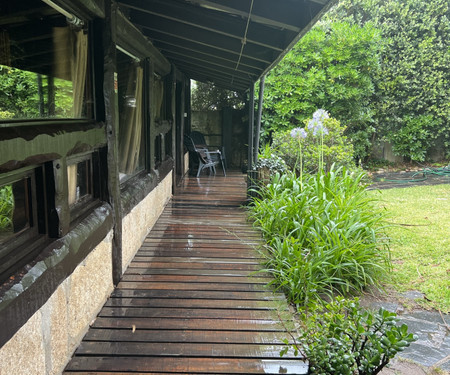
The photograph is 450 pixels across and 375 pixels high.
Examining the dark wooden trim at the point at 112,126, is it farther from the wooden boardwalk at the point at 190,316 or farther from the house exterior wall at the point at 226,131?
the house exterior wall at the point at 226,131

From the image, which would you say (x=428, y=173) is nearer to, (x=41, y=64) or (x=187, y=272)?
(x=187, y=272)

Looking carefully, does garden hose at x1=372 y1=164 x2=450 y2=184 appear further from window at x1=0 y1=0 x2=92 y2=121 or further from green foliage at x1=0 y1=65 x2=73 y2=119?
green foliage at x1=0 y1=65 x2=73 y2=119

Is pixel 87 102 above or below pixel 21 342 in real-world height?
above

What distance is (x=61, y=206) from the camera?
6.88 ft

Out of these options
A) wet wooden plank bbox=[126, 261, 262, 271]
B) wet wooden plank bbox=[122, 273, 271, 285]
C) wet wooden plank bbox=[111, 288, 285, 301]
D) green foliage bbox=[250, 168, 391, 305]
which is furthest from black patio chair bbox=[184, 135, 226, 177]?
wet wooden plank bbox=[111, 288, 285, 301]

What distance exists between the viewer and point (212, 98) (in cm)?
1100

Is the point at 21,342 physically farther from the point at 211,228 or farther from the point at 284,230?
the point at 211,228

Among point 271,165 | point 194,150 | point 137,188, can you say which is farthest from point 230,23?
point 194,150

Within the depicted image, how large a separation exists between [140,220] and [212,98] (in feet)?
24.5

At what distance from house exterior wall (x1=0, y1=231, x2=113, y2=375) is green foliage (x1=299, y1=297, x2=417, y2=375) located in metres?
1.21

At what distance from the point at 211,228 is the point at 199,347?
2529 millimetres

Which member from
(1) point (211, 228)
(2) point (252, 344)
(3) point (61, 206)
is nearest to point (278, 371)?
(2) point (252, 344)

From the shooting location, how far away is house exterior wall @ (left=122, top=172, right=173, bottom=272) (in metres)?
3.46

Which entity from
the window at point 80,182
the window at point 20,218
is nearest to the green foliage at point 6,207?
the window at point 20,218
